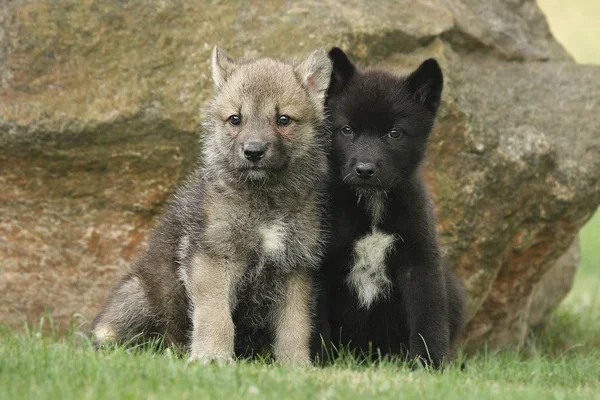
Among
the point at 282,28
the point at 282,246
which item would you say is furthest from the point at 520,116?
the point at 282,246

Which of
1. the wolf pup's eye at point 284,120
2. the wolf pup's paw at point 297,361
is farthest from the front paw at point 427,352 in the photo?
the wolf pup's eye at point 284,120

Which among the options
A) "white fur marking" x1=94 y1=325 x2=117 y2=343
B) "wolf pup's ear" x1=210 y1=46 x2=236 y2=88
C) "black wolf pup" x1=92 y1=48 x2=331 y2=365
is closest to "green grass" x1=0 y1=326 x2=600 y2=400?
"black wolf pup" x1=92 y1=48 x2=331 y2=365

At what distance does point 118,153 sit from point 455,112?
267cm

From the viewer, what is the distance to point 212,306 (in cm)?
609

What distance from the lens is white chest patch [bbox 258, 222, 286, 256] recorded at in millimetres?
6207

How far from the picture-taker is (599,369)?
6980 mm

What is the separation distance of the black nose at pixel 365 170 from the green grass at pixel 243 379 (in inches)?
46.5

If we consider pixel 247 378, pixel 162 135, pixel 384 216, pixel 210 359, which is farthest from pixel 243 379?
pixel 162 135

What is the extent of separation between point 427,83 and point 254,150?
1372 mm

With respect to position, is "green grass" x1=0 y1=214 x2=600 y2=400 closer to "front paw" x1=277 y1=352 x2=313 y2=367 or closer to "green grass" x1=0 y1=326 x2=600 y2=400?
"green grass" x1=0 y1=326 x2=600 y2=400

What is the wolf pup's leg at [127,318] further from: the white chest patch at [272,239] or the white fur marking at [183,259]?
the white chest patch at [272,239]

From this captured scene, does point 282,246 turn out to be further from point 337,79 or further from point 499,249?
point 499,249

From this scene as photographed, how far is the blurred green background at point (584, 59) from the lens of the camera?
10.7 meters

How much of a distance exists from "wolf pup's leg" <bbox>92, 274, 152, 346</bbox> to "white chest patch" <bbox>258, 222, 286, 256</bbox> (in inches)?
42.2
